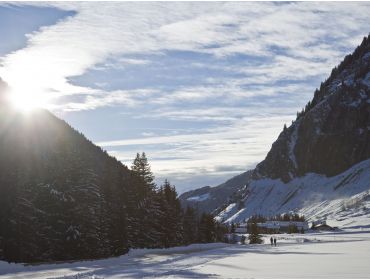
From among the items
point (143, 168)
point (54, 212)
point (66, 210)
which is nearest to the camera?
point (54, 212)

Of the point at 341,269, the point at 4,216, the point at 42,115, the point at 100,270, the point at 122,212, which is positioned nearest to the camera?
the point at 341,269

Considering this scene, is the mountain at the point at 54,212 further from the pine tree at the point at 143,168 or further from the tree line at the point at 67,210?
the pine tree at the point at 143,168

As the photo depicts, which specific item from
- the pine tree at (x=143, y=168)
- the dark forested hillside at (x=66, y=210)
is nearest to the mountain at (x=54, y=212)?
the dark forested hillside at (x=66, y=210)

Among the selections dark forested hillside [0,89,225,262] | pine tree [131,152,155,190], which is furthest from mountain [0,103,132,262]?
pine tree [131,152,155,190]

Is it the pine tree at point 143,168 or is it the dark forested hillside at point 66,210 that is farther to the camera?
the pine tree at point 143,168

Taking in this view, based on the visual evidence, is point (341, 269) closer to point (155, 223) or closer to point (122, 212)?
point (122, 212)

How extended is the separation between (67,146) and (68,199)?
5.73 metres

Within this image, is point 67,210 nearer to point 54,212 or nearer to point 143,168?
point 54,212

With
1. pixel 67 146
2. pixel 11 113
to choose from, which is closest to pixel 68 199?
pixel 67 146

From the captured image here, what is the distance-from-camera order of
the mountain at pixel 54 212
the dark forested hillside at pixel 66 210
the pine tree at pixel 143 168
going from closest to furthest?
the mountain at pixel 54 212 → the dark forested hillside at pixel 66 210 → the pine tree at pixel 143 168

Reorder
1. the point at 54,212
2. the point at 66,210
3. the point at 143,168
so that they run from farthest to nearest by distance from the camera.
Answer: the point at 143,168, the point at 66,210, the point at 54,212

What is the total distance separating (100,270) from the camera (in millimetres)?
33188

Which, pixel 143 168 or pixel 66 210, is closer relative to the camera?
pixel 66 210

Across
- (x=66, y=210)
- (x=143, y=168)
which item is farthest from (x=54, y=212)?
(x=143, y=168)
